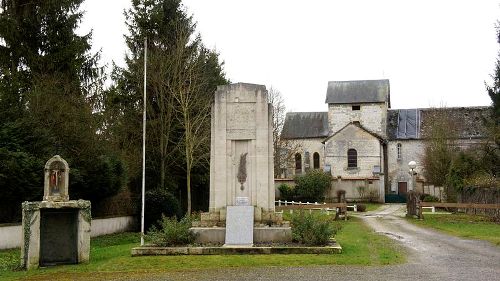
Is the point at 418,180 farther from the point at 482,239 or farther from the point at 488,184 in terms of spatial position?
the point at 482,239

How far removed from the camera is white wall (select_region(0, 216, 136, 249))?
1997 centimetres

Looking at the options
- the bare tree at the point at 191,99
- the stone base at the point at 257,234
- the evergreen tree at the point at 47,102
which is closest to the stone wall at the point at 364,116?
the bare tree at the point at 191,99

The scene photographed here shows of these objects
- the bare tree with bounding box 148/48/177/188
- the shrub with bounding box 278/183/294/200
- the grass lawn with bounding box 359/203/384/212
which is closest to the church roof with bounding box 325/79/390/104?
the grass lawn with bounding box 359/203/384/212

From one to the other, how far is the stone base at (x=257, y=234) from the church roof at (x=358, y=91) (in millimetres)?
51094

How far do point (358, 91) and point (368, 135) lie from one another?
7.57 m

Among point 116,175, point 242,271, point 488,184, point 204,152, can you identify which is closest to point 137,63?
point 204,152

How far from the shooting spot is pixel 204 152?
3550cm

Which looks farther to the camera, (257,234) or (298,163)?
(298,163)

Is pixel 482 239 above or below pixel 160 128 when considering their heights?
below

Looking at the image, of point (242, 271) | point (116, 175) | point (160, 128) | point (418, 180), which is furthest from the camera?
point (418, 180)

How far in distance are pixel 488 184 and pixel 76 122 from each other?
77.4 feet

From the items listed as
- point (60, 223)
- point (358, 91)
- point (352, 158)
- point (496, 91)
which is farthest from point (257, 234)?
point (358, 91)

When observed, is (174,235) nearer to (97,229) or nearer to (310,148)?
(97,229)

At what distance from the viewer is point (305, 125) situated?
70688 millimetres
